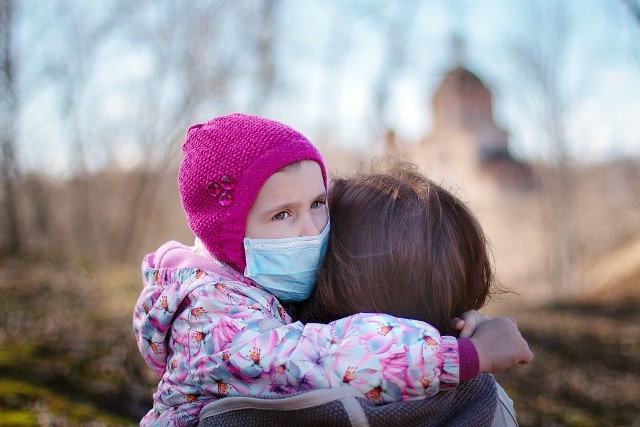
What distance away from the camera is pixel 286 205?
1.86 meters

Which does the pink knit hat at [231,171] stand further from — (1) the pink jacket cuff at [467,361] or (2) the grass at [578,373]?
(2) the grass at [578,373]

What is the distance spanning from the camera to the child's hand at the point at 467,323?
5.83ft

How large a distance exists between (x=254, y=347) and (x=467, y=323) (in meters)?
0.58

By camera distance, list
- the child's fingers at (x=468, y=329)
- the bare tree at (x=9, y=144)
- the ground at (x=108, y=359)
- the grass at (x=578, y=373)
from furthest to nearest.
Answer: the bare tree at (x=9, y=144) → the grass at (x=578, y=373) → the ground at (x=108, y=359) → the child's fingers at (x=468, y=329)

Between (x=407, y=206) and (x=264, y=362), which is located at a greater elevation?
(x=407, y=206)

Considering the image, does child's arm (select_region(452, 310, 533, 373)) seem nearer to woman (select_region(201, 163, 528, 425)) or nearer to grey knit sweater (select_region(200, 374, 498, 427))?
woman (select_region(201, 163, 528, 425))

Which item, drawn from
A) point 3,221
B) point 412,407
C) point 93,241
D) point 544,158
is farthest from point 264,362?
point 93,241

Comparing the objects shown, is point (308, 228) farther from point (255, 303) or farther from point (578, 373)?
point (578, 373)

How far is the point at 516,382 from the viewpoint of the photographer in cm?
569

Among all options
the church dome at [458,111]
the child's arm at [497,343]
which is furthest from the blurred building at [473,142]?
the child's arm at [497,343]

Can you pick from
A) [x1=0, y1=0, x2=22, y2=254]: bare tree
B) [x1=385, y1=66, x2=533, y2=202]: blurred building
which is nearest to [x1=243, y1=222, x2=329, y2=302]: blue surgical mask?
[x1=0, y1=0, x2=22, y2=254]: bare tree

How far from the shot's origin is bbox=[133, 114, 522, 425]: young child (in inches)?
64.4

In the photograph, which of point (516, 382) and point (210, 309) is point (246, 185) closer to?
point (210, 309)

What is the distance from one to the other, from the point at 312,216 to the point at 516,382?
4.38 meters
